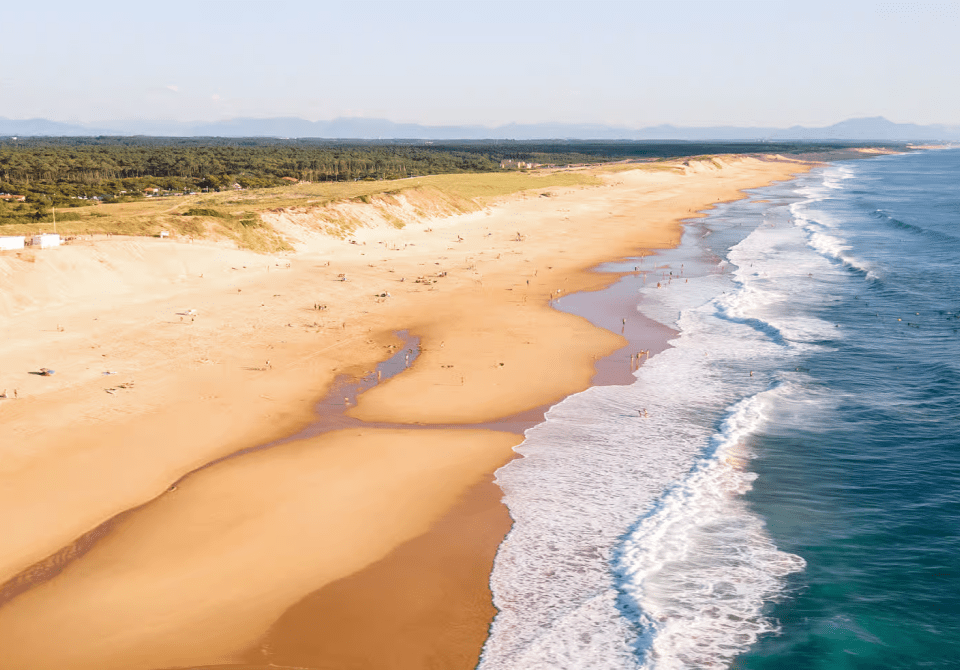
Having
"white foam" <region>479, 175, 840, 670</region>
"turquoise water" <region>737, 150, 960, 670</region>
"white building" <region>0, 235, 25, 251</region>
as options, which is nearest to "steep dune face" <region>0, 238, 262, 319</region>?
"white building" <region>0, 235, 25, 251</region>

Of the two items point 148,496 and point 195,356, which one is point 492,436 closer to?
point 148,496

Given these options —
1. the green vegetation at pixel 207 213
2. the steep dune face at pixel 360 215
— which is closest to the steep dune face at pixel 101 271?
the green vegetation at pixel 207 213

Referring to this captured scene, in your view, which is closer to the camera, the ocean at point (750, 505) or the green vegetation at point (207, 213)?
the ocean at point (750, 505)

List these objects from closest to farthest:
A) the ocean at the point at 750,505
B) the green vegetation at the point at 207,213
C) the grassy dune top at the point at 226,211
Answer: the ocean at the point at 750,505 → the grassy dune top at the point at 226,211 → the green vegetation at the point at 207,213

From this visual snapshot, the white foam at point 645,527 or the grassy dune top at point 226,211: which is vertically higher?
the grassy dune top at point 226,211

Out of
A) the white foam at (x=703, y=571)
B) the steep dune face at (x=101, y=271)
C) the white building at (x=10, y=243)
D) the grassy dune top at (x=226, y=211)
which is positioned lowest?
the white foam at (x=703, y=571)

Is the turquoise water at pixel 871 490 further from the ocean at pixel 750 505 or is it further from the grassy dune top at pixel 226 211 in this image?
the grassy dune top at pixel 226 211

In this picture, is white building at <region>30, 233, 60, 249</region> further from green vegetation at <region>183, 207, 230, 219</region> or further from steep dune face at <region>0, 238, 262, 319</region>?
green vegetation at <region>183, 207, 230, 219</region>
